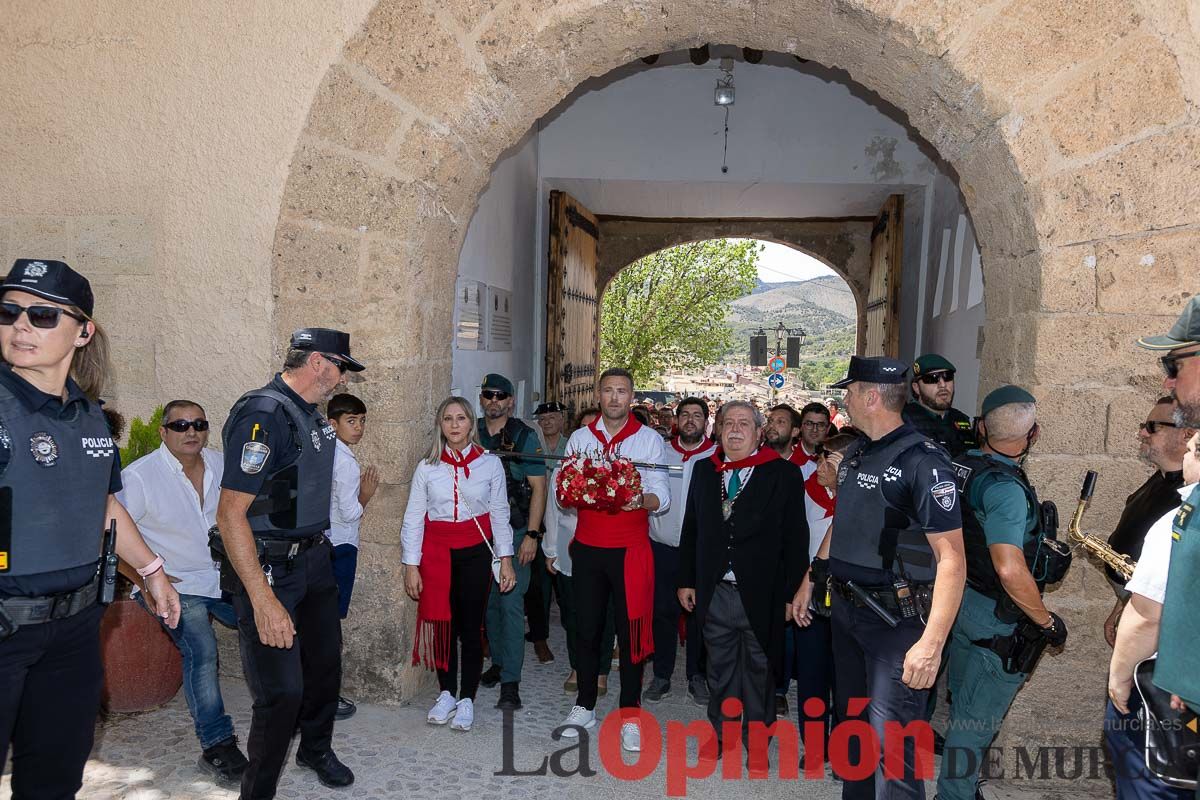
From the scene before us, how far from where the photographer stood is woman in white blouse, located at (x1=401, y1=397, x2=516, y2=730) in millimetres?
4109

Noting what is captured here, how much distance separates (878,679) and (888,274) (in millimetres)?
5446

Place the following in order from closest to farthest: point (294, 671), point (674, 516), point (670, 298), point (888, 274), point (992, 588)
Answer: point (294, 671), point (992, 588), point (674, 516), point (888, 274), point (670, 298)

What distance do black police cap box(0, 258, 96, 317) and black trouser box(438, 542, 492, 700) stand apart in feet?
7.03

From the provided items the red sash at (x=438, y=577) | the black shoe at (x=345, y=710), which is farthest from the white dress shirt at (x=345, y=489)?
the black shoe at (x=345, y=710)

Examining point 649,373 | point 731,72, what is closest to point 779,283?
point 649,373

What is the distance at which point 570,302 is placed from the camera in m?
8.81

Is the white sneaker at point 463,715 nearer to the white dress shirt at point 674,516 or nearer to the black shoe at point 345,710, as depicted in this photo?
the black shoe at point 345,710

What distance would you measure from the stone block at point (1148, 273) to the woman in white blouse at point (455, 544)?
2904mm

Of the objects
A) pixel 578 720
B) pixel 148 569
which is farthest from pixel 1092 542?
pixel 148 569

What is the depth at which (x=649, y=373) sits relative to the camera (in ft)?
76.5

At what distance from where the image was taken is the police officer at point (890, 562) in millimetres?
2791

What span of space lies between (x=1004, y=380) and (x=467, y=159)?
9.61 feet

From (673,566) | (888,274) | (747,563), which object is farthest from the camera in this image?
(888,274)

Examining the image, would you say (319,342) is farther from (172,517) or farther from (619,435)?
(619,435)
